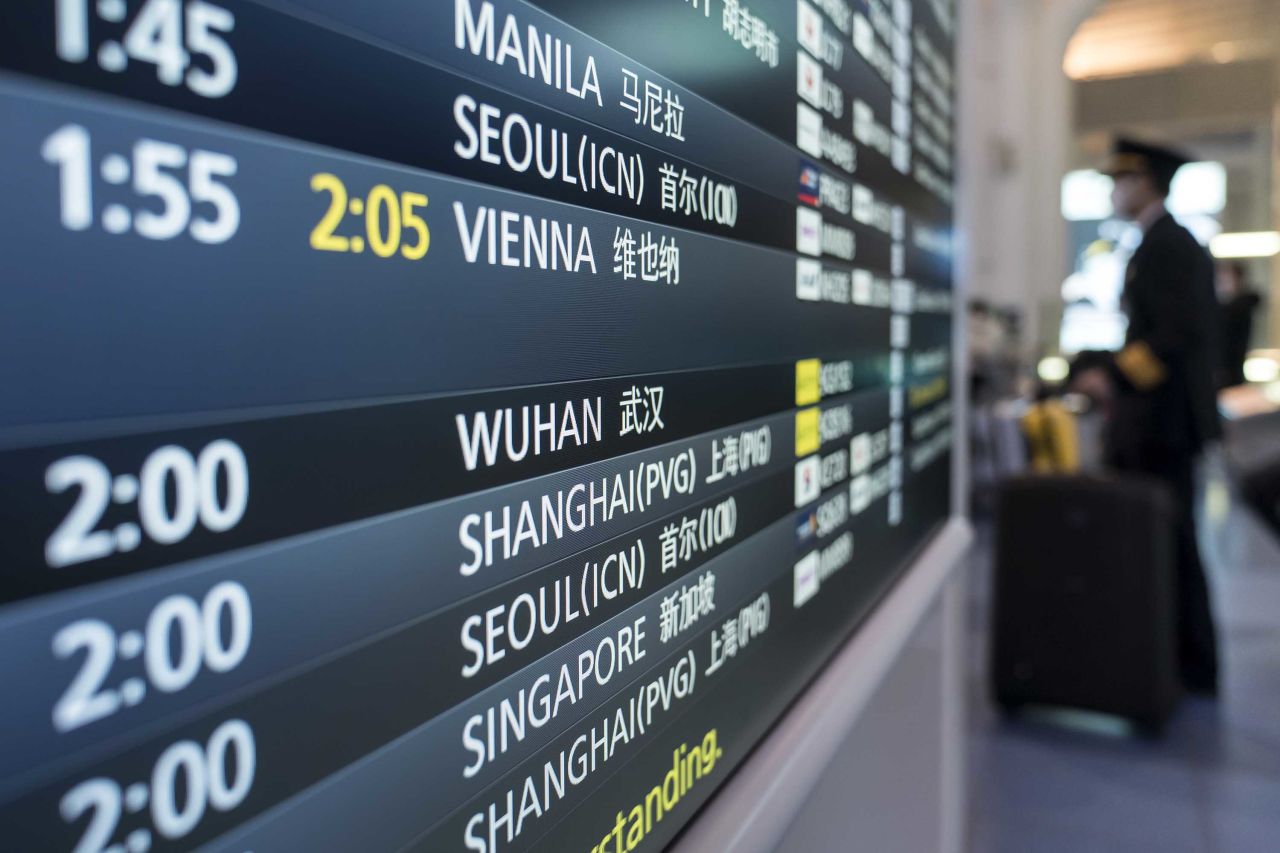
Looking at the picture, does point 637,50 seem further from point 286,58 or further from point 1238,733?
point 1238,733

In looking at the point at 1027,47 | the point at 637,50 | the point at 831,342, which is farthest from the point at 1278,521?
the point at 1027,47

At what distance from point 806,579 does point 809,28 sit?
1.77 ft

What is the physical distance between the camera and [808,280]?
101 cm

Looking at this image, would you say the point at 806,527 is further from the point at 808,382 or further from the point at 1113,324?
the point at 1113,324

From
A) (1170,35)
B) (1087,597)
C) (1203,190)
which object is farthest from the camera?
(1170,35)

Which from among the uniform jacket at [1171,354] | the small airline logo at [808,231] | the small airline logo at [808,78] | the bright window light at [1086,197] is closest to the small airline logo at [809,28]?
the small airline logo at [808,78]

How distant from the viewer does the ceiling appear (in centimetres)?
991

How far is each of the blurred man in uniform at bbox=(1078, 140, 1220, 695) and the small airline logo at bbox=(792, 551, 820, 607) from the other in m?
2.52

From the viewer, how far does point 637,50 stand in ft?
2.16

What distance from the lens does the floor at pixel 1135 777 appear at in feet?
7.82

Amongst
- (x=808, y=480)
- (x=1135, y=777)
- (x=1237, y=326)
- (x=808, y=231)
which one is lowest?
(x=1135, y=777)

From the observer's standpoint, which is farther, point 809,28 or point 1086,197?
point 1086,197

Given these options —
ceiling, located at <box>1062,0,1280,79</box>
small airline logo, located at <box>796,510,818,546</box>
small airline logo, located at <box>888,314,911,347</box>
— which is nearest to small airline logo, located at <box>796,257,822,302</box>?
small airline logo, located at <box>796,510,818,546</box>

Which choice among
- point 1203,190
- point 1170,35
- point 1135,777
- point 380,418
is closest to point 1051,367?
point 1203,190
